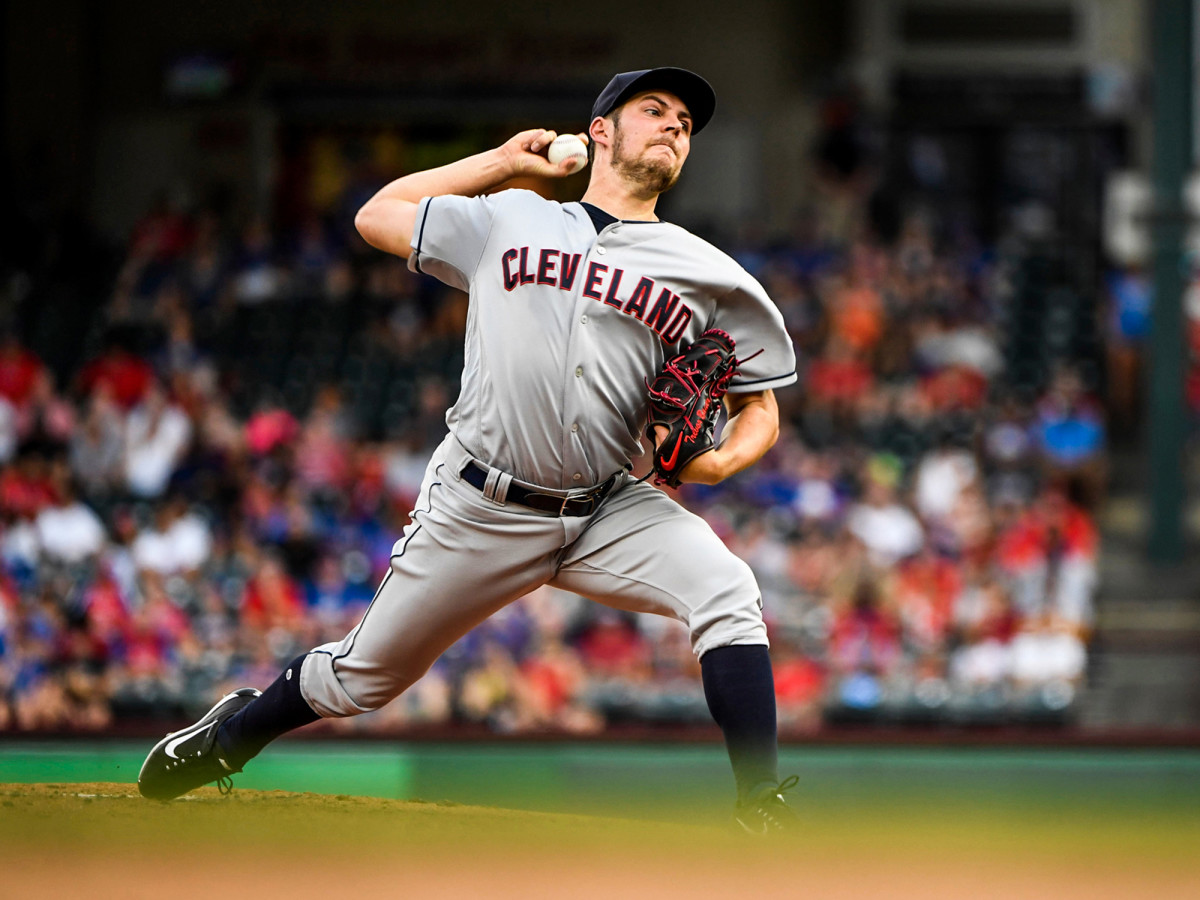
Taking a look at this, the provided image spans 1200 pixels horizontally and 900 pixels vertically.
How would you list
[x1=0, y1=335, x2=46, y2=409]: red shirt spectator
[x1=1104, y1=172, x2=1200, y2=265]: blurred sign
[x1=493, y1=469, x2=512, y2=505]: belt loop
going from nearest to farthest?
[x1=493, y1=469, x2=512, y2=505]: belt loop < [x1=0, y1=335, x2=46, y2=409]: red shirt spectator < [x1=1104, y1=172, x2=1200, y2=265]: blurred sign

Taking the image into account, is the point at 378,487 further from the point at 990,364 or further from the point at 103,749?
the point at 990,364

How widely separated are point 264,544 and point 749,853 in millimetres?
5259

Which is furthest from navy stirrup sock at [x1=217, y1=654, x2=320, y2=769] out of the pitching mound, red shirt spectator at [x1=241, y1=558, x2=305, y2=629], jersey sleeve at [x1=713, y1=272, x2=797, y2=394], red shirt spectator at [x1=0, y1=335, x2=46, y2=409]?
red shirt spectator at [x1=0, y1=335, x2=46, y2=409]

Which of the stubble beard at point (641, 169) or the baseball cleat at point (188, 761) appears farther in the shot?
the baseball cleat at point (188, 761)

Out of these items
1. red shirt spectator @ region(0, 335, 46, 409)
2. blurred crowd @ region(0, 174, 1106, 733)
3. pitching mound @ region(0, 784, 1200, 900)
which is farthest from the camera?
red shirt spectator @ region(0, 335, 46, 409)

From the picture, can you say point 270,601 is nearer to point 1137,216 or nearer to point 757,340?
point 757,340

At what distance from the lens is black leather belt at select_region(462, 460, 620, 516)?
310cm

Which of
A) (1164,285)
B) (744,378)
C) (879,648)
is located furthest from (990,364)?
(744,378)

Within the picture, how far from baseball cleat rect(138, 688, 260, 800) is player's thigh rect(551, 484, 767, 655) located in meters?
0.87

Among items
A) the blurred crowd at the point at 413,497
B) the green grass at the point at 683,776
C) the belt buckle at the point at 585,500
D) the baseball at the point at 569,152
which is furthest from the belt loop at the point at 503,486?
the blurred crowd at the point at 413,497

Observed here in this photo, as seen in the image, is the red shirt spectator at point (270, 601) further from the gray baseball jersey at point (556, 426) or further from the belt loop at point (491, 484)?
the belt loop at point (491, 484)

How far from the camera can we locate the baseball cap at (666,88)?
10.2 feet

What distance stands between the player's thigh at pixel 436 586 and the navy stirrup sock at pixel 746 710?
1.41 ft

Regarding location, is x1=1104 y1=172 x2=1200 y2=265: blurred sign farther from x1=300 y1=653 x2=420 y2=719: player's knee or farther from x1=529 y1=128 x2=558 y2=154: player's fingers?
x1=300 y1=653 x2=420 y2=719: player's knee
